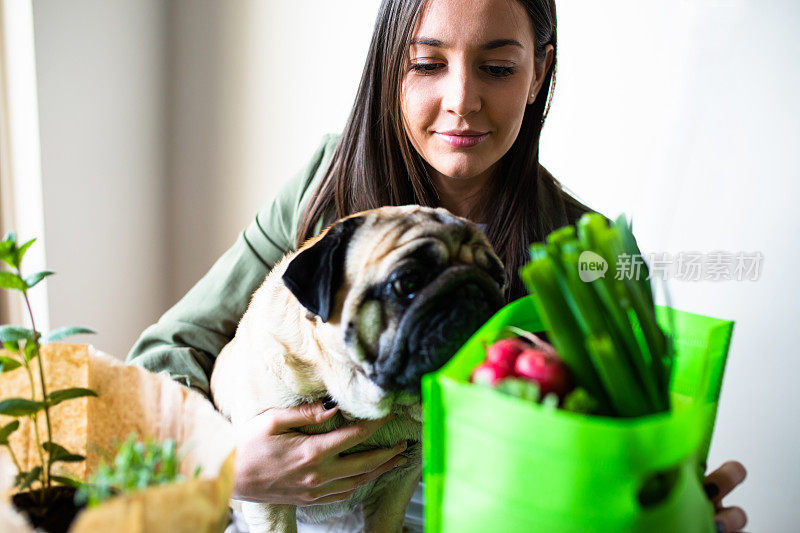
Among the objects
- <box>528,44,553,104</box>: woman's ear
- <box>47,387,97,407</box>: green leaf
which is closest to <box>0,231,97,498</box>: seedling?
<box>47,387,97,407</box>: green leaf

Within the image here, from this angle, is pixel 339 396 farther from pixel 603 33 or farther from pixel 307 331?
pixel 603 33

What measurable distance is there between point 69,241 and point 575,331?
4.64 ft

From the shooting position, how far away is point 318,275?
765mm

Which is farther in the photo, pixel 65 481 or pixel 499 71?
pixel 499 71

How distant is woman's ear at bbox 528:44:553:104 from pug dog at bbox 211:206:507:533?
0.43m

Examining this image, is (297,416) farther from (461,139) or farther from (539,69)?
(539,69)

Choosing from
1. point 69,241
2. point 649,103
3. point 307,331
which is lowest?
point 69,241

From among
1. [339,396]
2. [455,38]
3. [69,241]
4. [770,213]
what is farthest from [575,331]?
[69,241]

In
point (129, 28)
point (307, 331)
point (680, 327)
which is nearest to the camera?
point (680, 327)

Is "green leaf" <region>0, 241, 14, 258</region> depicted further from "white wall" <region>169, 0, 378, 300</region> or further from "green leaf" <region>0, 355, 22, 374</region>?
"white wall" <region>169, 0, 378, 300</region>

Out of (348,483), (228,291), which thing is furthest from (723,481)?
(228,291)

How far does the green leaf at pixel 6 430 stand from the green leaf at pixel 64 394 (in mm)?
38

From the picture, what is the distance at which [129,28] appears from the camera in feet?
→ 5.43

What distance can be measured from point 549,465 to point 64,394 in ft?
1.53
